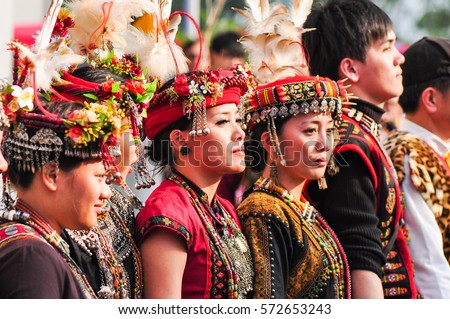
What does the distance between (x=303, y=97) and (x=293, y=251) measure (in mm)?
763

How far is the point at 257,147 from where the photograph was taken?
462 cm

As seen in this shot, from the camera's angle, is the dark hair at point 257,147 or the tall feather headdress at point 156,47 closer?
the tall feather headdress at point 156,47

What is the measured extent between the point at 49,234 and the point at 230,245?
40.8 inches

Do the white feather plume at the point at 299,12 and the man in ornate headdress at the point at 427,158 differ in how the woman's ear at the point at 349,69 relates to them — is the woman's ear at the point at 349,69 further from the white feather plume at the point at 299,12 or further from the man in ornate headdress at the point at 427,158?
the man in ornate headdress at the point at 427,158

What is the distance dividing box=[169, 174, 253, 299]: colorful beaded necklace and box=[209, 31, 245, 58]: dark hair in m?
2.91

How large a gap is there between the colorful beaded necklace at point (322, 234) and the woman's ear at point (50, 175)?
139cm

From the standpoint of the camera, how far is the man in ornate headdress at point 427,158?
4.93m

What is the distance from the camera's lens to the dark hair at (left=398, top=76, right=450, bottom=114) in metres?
5.61

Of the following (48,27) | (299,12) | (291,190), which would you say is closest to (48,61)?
(48,27)

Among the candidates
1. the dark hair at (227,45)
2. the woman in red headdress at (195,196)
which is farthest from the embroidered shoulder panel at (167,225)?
the dark hair at (227,45)

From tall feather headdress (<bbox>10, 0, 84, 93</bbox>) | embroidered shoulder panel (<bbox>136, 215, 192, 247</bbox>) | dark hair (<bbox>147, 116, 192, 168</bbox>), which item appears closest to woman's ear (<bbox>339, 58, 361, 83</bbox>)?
dark hair (<bbox>147, 116, 192, 168</bbox>)

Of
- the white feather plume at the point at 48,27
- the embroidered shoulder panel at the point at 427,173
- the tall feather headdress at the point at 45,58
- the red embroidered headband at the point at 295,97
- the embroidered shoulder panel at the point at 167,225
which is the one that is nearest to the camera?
the tall feather headdress at the point at 45,58

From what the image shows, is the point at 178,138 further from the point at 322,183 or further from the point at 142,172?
the point at 322,183
